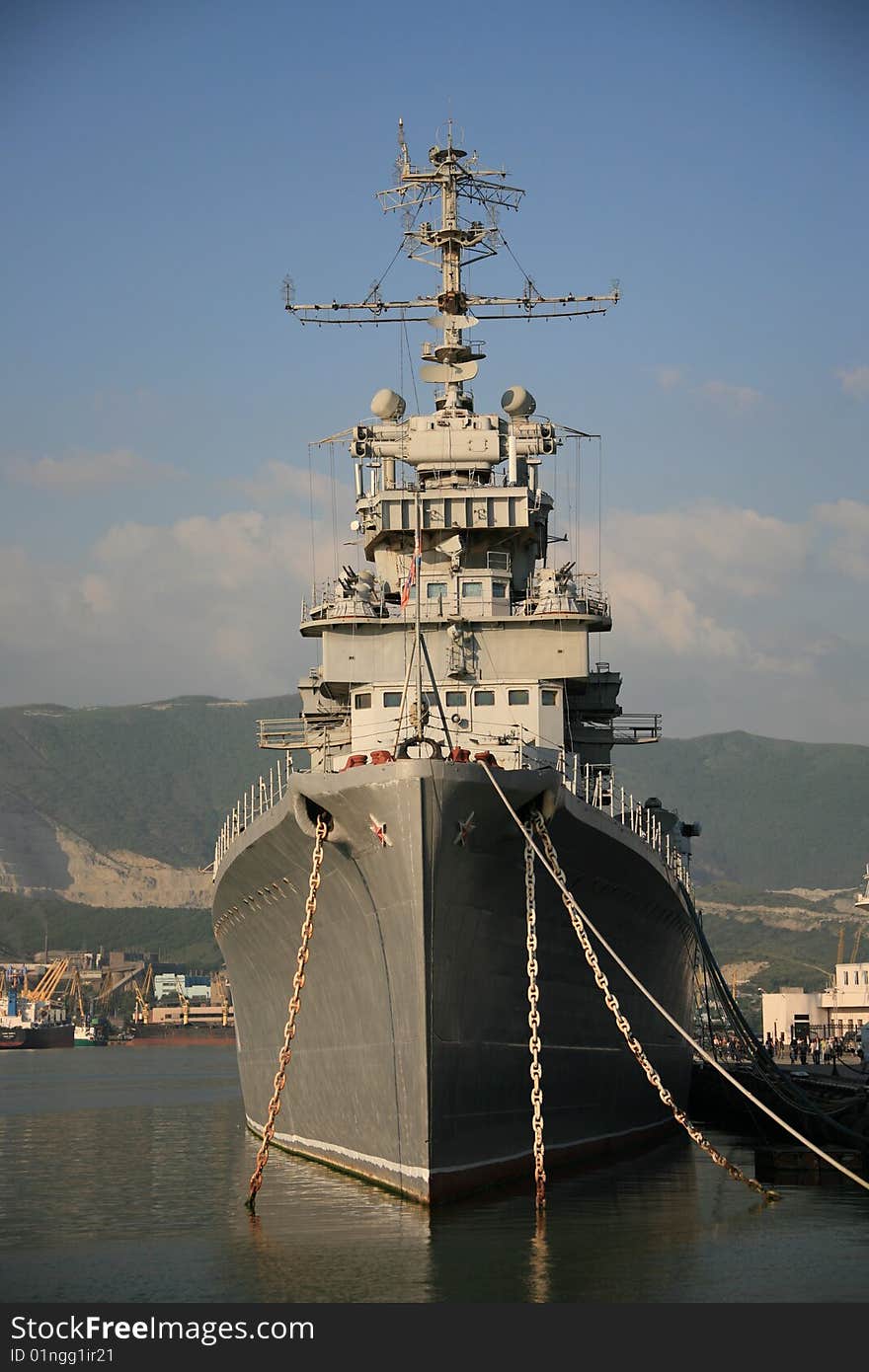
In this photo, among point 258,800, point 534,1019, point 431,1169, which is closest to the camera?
point 431,1169

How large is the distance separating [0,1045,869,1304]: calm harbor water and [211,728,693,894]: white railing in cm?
538

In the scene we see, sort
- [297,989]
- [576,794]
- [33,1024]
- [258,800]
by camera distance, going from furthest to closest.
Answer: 1. [33,1024]
2. [258,800]
3. [576,794]
4. [297,989]

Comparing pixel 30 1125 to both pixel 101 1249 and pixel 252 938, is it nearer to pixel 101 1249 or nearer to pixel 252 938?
pixel 252 938

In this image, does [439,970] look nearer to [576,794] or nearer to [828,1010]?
[576,794]

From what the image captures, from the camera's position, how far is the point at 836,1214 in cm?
2188

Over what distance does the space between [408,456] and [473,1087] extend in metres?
13.3

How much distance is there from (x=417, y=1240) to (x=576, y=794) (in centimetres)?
730

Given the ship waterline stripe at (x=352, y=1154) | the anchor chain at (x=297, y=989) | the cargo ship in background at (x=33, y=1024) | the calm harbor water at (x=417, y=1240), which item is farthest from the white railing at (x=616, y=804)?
the cargo ship in background at (x=33, y=1024)

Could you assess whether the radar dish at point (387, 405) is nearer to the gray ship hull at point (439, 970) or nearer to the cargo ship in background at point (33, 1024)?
the gray ship hull at point (439, 970)

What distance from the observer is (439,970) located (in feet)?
67.3

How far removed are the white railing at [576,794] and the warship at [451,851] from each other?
0.11 meters

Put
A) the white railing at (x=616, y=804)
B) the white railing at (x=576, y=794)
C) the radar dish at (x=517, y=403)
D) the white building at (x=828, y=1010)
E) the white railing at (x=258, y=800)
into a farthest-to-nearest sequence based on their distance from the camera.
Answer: the white building at (x=828, y=1010)
the radar dish at (x=517, y=403)
the white railing at (x=616, y=804)
the white railing at (x=258, y=800)
the white railing at (x=576, y=794)

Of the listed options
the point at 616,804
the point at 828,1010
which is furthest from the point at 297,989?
the point at 828,1010

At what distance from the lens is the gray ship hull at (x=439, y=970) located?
20.3 metres
